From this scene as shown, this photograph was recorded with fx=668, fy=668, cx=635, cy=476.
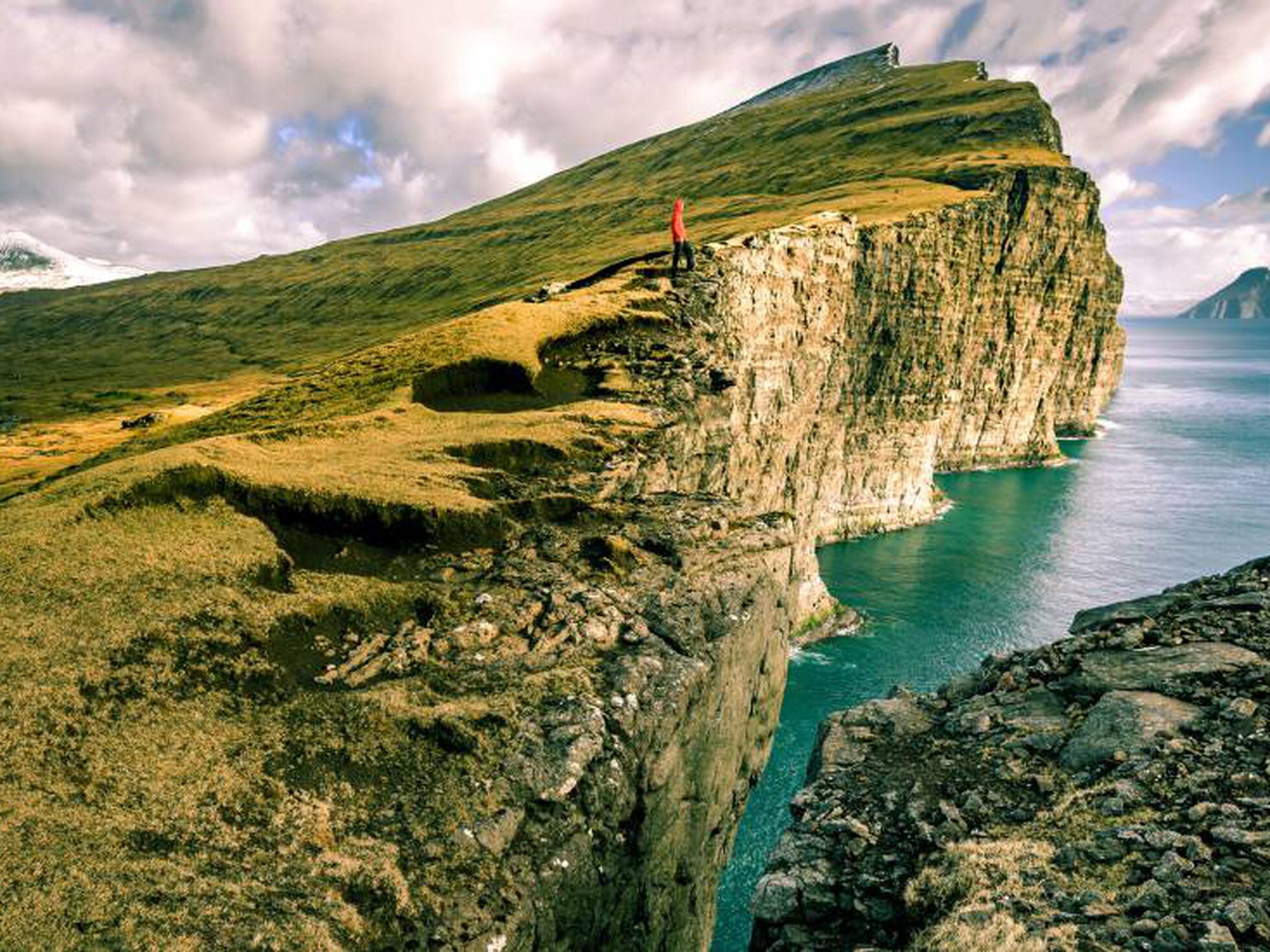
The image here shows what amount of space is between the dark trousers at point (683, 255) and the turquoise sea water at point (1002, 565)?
33.8m

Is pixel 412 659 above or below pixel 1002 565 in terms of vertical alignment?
above

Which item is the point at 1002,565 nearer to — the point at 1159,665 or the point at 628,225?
the point at 1159,665

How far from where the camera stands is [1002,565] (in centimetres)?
8138

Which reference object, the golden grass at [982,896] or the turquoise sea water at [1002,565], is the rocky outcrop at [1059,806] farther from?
the turquoise sea water at [1002,565]

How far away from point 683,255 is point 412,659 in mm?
36960

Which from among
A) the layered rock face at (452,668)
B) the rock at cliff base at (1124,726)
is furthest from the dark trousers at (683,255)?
the rock at cliff base at (1124,726)

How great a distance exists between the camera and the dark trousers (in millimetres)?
42656

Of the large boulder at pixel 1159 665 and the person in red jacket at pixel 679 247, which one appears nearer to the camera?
the large boulder at pixel 1159 665

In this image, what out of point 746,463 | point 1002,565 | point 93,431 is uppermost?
point 93,431

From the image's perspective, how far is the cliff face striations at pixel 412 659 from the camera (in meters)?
10.5

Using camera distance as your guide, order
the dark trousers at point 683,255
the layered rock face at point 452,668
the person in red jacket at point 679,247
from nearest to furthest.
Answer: the layered rock face at point 452,668 → the person in red jacket at point 679,247 → the dark trousers at point 683,255

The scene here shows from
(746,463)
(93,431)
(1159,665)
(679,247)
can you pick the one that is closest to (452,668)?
(1159,665)

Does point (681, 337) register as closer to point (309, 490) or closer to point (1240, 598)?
point (309, 490)

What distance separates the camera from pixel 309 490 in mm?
19438
